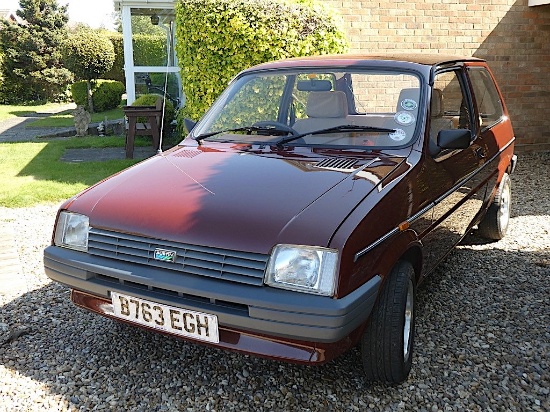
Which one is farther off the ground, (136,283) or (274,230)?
(274,230)

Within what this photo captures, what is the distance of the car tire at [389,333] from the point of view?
2.74m

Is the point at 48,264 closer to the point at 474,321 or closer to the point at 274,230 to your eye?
the point at 274,230

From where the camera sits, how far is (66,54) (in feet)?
58.7

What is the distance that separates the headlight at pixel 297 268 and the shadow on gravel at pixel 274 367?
76cm

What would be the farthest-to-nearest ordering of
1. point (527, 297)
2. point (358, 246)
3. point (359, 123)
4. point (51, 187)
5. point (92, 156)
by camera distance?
point (92, 156), point (51, 187), point (527, 297), point (359, 123), point (358, 246)

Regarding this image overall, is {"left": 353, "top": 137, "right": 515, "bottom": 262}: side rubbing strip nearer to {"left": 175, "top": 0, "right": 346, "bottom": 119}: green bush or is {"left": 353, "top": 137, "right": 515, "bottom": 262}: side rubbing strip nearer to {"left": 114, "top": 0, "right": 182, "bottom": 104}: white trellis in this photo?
{"left": 175, "top": 0, "right": 346, "bottom": 119}: green bush

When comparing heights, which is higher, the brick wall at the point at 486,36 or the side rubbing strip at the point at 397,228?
the brick wall at the point at 486,36

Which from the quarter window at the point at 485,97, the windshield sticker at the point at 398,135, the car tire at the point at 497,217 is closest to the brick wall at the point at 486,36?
the quarter window at the point at 485,97

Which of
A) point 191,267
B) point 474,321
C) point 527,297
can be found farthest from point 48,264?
point 527,297

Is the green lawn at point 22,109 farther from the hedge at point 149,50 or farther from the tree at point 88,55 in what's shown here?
the hedge at point 149,50

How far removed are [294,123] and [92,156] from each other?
7.52m

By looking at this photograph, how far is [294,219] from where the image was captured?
99.1 inches

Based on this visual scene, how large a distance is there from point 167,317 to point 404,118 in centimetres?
193

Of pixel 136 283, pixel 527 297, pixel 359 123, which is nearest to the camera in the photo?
pixel 136 283
